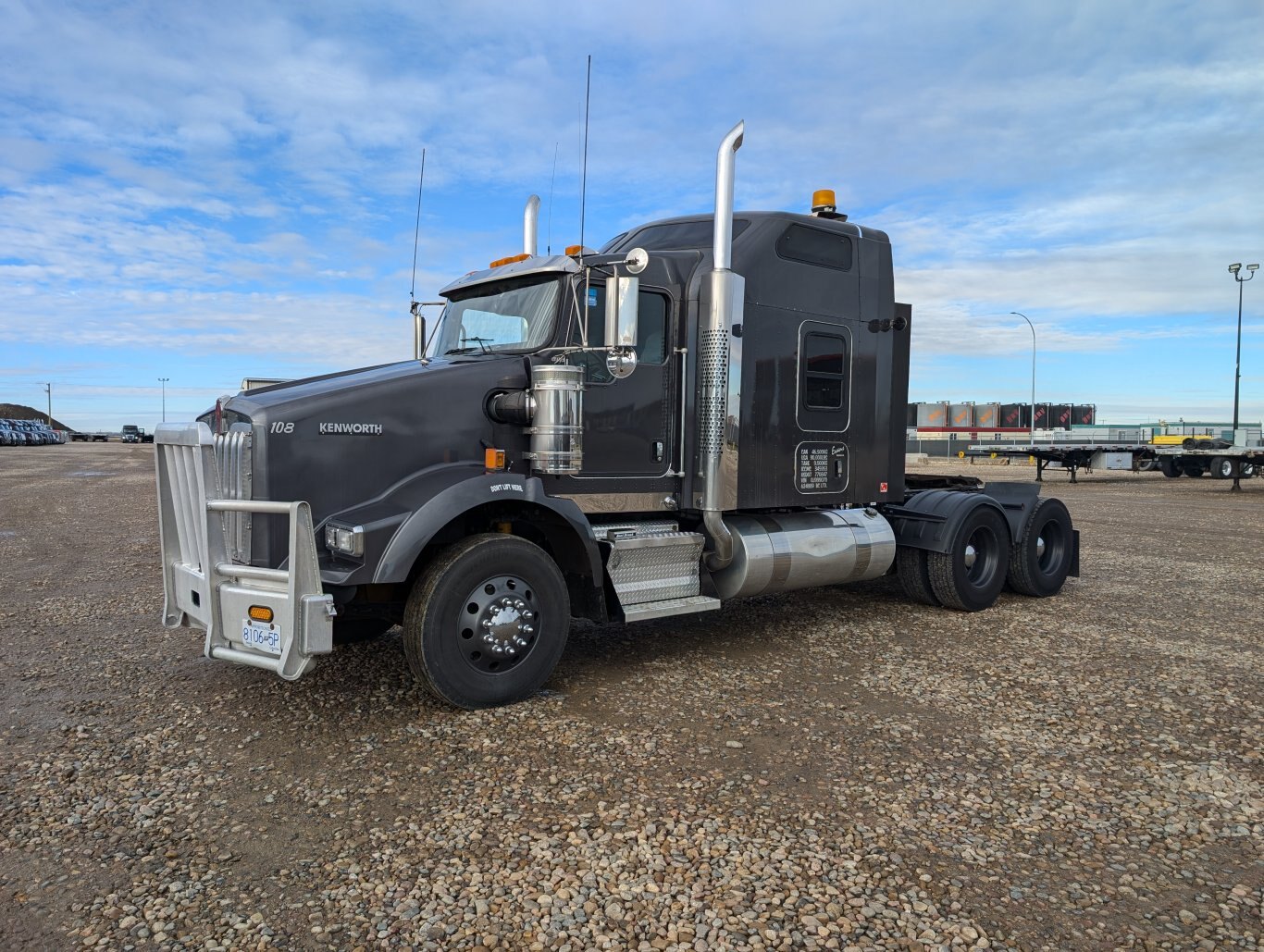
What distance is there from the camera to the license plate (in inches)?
171

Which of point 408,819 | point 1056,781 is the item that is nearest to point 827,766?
point 1056,781

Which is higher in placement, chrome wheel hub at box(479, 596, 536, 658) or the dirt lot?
chrome wheel hub at box(479, 596, 536, 658)

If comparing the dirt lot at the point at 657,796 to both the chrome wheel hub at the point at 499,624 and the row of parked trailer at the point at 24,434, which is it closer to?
the chrome wheel hub at the point at 499,624

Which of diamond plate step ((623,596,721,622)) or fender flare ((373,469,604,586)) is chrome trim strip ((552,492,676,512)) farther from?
diamond plate step ((623,596,721,622))

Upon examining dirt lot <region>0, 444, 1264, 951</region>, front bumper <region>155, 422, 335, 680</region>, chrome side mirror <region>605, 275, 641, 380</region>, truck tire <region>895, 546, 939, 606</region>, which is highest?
chrome side mirror <region>605, 275, 641, 380</region>

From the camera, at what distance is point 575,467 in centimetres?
529

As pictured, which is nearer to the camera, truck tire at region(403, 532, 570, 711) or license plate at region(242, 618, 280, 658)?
license plate at region(242, 618, 280, 658)

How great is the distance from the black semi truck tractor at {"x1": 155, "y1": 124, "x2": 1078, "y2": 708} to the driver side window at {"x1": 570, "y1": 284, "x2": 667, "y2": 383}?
0.05 feet

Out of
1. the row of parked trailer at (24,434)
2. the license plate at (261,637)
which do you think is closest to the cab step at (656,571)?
the license plate at (261,637)

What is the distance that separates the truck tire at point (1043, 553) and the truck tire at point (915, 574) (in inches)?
44.4

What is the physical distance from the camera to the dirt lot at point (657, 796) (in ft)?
9.50

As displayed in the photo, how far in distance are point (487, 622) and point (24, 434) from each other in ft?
244

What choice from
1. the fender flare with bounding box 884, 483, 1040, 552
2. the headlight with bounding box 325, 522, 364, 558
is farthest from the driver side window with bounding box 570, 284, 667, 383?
the fender flare with bounding box 884, 483, 1040, 552

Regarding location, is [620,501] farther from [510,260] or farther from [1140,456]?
[1140,456]
